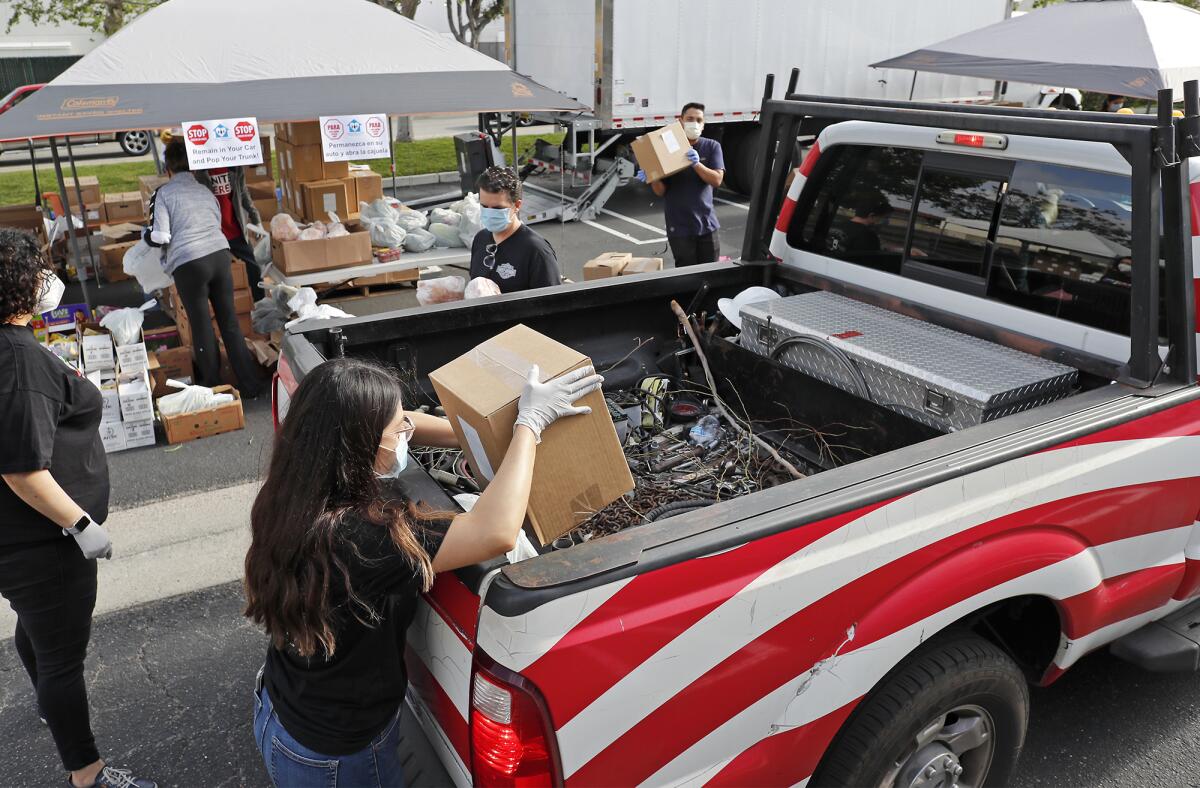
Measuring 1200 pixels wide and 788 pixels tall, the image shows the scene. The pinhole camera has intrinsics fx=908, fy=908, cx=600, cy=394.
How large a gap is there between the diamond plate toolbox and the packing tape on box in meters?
1.33

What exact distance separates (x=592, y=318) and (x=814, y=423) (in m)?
1.08

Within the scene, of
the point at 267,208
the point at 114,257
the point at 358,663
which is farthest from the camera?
the point at 267,208

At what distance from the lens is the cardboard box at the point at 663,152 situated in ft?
23.6

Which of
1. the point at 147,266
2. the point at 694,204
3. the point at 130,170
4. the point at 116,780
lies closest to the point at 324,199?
the point at 147,266

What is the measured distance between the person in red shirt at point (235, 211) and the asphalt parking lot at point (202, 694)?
2.93 m

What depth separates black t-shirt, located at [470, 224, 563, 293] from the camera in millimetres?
4871

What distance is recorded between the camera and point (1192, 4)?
22641mm

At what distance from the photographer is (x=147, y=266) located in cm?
714

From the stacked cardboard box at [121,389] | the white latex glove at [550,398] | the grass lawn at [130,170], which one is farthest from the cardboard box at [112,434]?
the grass lawn at [130,170]

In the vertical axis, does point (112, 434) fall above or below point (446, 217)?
below

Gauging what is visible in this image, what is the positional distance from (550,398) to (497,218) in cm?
281

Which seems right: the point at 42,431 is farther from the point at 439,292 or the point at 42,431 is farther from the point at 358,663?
the point at 439,292

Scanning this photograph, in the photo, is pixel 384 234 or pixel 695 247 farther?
pixel 384 234

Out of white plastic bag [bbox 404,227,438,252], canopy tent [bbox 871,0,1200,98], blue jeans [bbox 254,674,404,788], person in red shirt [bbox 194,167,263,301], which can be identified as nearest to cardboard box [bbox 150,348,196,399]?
person in red shirt [bbox 194,167,263,301]
